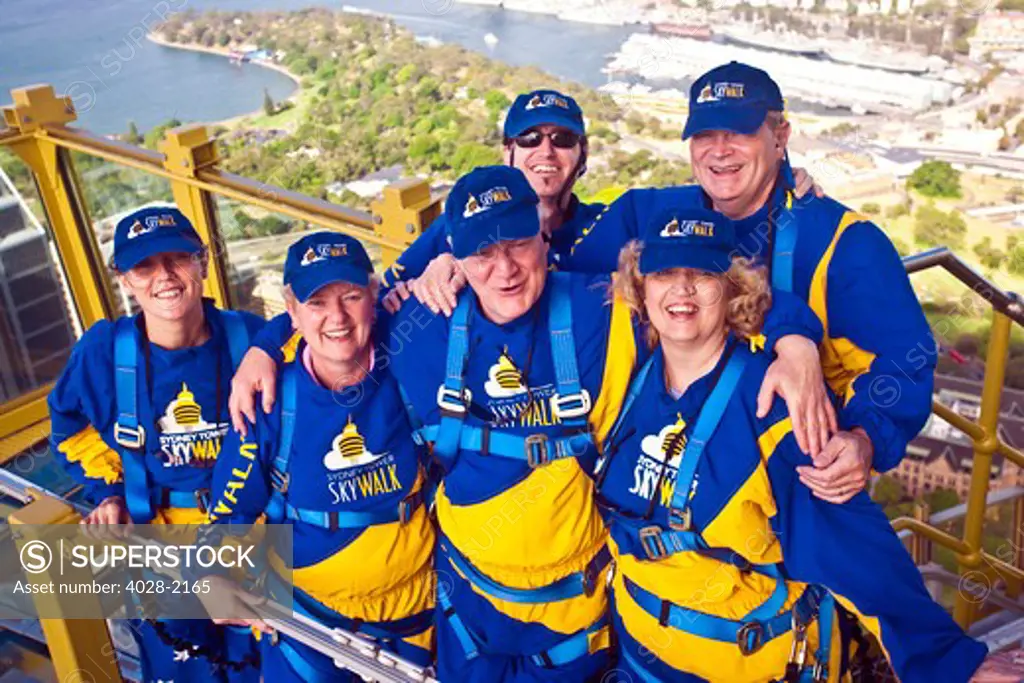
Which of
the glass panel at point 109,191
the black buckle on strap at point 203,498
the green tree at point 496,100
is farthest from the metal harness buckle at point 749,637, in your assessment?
the green tree at point 496,100

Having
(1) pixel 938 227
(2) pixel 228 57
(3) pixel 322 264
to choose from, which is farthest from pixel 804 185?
(2) pixel 228 57

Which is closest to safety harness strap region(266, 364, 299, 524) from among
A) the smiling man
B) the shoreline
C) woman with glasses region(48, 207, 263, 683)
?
woman with glasses region(48, 207, 263, 683)

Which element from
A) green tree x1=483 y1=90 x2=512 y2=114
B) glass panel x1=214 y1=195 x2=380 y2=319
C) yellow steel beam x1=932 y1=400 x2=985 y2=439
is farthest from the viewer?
green tree x1=483 y1=90 x2=512 y2=114

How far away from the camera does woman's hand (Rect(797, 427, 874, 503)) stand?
140cm

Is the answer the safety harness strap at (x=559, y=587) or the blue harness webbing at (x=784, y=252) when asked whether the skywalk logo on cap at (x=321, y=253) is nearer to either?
the safety harness strap at (x=559, y=587)

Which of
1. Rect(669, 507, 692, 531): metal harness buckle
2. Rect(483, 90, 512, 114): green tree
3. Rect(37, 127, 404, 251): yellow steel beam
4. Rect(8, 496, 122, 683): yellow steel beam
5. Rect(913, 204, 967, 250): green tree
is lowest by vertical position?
Rect(913, 204, 967, 250): green tree

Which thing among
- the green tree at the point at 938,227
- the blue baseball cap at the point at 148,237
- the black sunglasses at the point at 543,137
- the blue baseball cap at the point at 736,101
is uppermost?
the blue baseball cap at the point at 736,101

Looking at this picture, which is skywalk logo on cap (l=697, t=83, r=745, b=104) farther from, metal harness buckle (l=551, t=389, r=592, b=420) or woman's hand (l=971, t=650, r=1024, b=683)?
woman's hand (l=971, t=650, r=1024, b=683)

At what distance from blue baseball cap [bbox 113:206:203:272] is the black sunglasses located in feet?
2.67

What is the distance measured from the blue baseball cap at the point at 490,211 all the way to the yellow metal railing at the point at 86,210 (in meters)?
0.77

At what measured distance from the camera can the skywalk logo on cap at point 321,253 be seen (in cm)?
183

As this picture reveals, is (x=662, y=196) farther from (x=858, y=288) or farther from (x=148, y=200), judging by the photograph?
(x=148, y=200)

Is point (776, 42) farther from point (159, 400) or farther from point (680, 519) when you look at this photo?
point (680, 519)

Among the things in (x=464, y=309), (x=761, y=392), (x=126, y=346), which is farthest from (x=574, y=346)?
(x=126, y=346)
